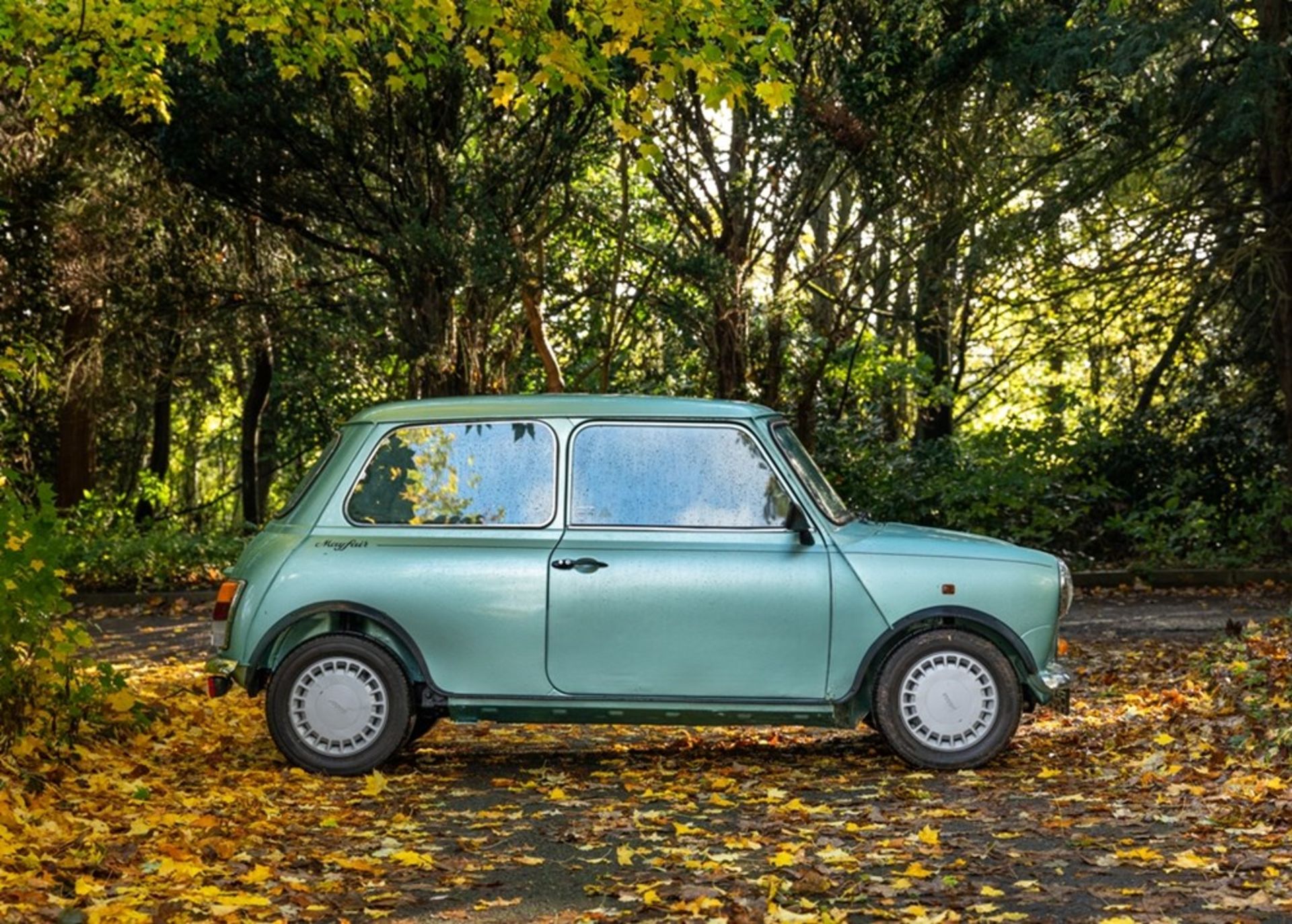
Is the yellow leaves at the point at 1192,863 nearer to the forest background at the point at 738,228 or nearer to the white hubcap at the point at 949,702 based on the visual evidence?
the white hubcap at the point at 949,702

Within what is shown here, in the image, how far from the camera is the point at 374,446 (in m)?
8.75

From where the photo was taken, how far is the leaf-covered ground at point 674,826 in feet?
19.0

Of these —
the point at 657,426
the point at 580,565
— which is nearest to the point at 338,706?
the point at 580,565

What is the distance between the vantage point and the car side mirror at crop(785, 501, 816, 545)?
27.6 feet

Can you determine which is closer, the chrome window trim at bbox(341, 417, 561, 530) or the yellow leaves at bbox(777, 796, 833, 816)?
the yellow leaves at bbox(777, 796, 833, 816)

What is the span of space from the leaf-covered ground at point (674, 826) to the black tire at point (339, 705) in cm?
16

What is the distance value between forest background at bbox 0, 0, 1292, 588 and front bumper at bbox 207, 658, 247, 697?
621cm

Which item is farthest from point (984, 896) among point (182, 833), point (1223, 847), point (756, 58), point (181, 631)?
point (181, 631)

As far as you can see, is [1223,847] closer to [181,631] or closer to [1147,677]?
[1147,677]

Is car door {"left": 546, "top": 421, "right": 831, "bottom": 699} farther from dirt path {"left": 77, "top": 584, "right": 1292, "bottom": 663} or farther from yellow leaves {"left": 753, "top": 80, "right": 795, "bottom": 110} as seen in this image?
dirt path {"left": 77, "top": 584, "right": 1292, "bottom": 663}

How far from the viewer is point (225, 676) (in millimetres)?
8586

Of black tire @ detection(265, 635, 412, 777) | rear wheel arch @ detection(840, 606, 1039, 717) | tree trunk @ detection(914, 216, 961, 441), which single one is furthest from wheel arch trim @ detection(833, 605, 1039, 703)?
tree trunk @ detection(914, 216, 961, 441)

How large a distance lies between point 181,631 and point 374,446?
334 inches

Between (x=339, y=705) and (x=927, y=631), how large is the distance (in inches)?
115
